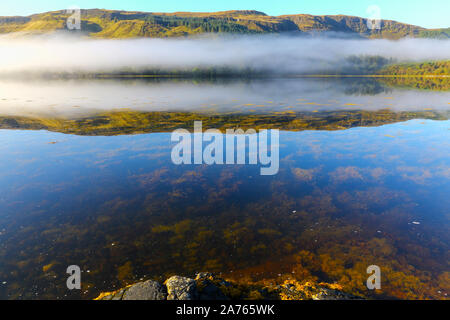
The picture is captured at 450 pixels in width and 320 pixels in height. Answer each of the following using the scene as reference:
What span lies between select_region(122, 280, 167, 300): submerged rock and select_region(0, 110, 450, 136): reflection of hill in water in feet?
68.4

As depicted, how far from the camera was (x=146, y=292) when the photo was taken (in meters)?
6.18

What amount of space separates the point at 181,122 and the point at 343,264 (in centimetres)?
2467

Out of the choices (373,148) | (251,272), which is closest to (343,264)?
(251,272)

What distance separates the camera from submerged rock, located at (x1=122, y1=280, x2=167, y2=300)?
6043 millimetres

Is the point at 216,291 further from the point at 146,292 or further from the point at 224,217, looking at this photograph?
the point at 224,217

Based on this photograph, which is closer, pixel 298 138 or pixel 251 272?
pixel 251 272

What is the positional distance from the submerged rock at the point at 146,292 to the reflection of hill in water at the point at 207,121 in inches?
821

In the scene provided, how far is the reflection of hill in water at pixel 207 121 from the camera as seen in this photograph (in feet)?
87.3

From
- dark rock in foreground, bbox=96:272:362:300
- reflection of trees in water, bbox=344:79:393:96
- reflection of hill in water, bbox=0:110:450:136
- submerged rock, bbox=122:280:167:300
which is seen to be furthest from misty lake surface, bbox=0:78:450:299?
reflection of trees in water, bbox=344:79:393:96

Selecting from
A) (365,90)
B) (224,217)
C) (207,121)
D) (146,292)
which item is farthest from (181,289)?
(365,90)

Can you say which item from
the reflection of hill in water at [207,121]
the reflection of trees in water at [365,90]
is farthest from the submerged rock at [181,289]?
the reflection of trees in water at [365,90]

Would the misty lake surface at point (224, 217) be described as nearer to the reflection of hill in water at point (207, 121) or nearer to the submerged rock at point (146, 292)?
the submerged rock at point (146, 292)

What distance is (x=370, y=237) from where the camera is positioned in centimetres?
944
